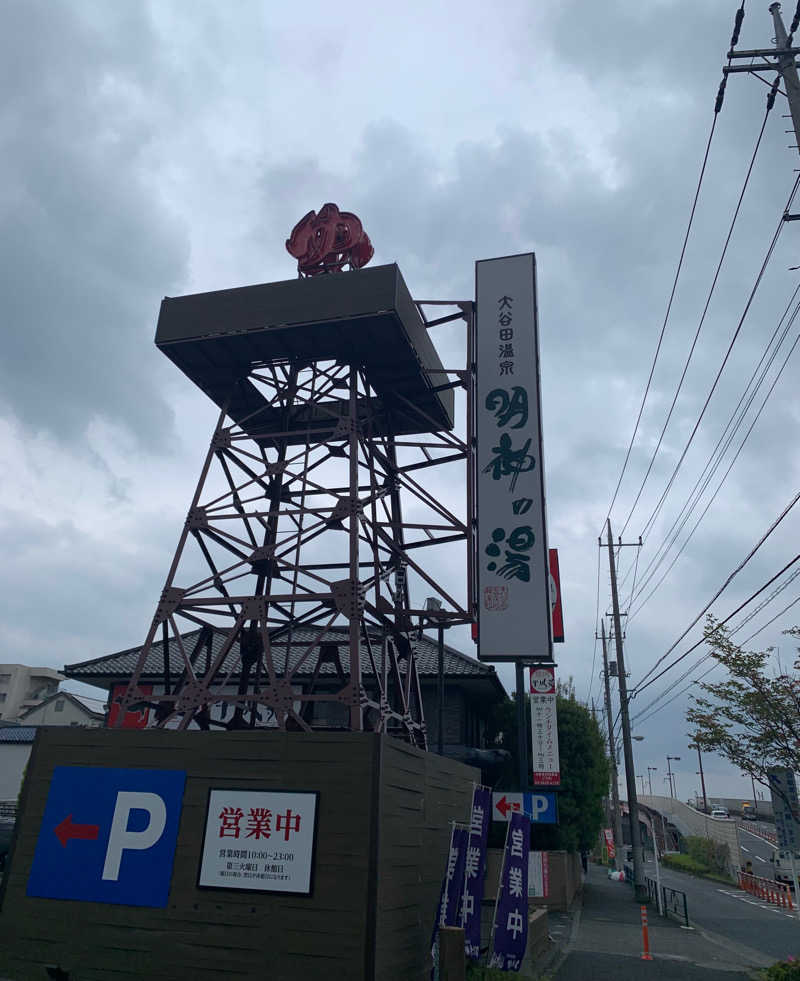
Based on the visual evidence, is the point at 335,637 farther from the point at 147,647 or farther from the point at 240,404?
the point at 147,647

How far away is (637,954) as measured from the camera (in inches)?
698

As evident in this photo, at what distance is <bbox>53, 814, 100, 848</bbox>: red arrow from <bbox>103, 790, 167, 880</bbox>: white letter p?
0.28 metres

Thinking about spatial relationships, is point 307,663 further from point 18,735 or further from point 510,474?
point 18,735

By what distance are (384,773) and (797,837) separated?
1068 centimetres

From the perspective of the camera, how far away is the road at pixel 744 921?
2042cm

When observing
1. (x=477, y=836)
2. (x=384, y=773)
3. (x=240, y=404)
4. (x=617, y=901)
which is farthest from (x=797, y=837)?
(x=617, y=901)

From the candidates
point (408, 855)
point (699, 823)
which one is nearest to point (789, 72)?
point (408, 855)

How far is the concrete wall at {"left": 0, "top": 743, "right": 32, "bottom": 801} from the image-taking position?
41.2m

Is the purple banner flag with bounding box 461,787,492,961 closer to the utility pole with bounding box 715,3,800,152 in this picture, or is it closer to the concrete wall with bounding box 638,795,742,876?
the utility pole with bounding box 715,3,800,152

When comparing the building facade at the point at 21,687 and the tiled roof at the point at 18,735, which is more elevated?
the building facade at the point at 21,687

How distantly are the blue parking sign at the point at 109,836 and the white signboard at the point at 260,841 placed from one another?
701 mm

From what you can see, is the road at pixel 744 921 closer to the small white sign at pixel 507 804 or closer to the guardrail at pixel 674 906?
the guardrail at pixel 674 906

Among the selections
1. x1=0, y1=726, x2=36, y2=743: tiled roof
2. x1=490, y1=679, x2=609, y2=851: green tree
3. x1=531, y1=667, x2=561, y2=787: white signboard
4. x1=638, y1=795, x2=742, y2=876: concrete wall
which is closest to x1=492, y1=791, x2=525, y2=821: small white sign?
x1=531, y1=667, x2=561, y2=787: white signboard

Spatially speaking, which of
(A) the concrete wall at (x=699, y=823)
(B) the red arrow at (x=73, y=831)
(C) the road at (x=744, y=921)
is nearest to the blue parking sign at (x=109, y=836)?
(B) the red arrow at (x=73, y=831)
